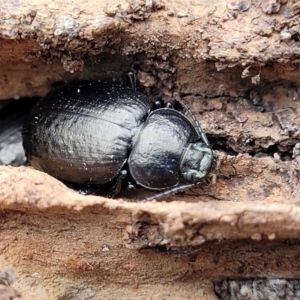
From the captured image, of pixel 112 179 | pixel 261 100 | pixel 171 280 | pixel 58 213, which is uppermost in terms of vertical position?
pixel 261 100

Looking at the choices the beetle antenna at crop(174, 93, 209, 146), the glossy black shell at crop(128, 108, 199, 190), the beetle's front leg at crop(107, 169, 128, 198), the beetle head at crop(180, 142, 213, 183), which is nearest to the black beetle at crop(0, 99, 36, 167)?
the beetle's front leg at crop(107, 169, 128, 198)

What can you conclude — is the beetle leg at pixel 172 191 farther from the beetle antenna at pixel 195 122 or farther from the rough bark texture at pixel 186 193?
the beetle antenna at pixel 195 122

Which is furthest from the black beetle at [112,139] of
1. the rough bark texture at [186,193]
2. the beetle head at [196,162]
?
the rough bark texture at [186,193]

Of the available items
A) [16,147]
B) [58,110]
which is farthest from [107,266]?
[16,147]

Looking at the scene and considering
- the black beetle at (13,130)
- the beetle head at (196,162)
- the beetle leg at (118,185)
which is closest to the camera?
the beetle head at (196,162)

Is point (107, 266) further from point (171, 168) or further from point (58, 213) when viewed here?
point (171, 168)
